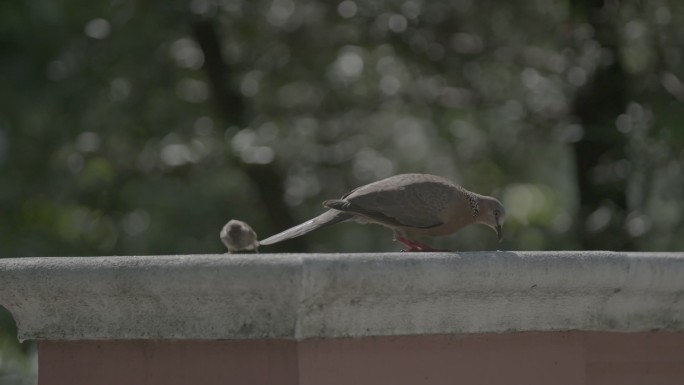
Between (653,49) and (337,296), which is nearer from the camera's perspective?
(337,296)

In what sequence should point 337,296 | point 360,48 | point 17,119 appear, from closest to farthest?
point 337,296, point 17,119, point 360,48

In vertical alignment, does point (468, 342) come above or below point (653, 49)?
below

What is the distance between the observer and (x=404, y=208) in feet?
18.0

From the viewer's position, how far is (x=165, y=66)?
31.2 feet

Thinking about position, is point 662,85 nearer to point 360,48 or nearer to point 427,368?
point 360,48

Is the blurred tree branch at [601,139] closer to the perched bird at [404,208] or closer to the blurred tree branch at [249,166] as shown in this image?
the blurred tree branch at [249,166]

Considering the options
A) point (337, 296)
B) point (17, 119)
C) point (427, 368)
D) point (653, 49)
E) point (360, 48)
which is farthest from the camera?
point (360, 48)

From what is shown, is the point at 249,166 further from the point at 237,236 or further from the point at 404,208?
the point at 237,236

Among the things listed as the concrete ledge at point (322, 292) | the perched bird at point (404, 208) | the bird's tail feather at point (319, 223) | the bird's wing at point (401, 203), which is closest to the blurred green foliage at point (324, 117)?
the perched bird at point (404, 208)

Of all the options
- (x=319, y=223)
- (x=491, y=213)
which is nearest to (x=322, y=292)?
(x=319, y=223)

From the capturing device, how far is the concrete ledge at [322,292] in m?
2.75

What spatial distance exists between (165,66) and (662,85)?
4316 mm

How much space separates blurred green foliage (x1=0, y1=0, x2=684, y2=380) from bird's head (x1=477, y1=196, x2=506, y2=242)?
2.46m

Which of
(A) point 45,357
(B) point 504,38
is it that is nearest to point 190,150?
(B) point 504,38
